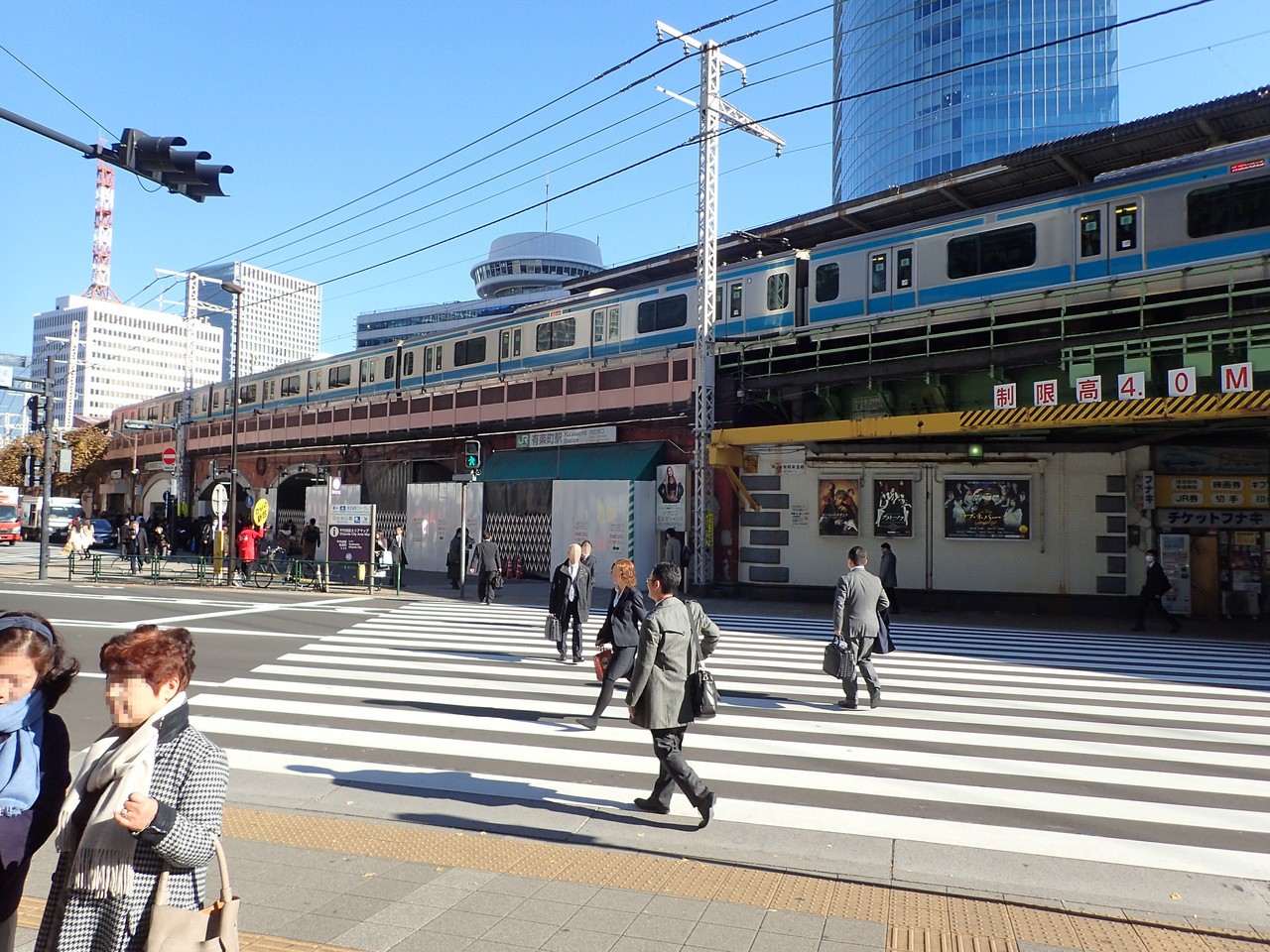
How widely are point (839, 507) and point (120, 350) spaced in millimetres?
136996

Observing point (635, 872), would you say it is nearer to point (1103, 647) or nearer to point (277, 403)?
point (1103, 647)

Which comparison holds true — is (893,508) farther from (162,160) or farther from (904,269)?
(162,160)

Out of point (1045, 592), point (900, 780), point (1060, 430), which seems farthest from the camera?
point (1045, 592)

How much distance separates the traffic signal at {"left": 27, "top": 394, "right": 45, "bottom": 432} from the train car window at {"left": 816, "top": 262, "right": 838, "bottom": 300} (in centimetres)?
2288

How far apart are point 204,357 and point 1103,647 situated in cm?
14932

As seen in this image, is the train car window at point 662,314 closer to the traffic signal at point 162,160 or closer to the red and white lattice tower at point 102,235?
the traffic signal at point 162,160

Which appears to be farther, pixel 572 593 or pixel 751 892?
pixel 572 593

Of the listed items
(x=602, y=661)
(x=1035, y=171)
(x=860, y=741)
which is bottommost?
(x=860, y=741)

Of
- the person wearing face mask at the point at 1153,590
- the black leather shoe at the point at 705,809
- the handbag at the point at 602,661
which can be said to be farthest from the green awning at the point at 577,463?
the black leather shoe at the point at 705,809

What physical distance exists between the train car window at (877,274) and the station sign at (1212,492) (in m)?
7.53

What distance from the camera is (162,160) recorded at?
8.94 m

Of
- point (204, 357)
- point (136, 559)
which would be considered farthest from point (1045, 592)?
point (204, 357)

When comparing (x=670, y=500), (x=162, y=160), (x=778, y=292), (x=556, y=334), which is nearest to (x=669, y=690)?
(x=162, y=160)

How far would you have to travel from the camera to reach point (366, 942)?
406cm
